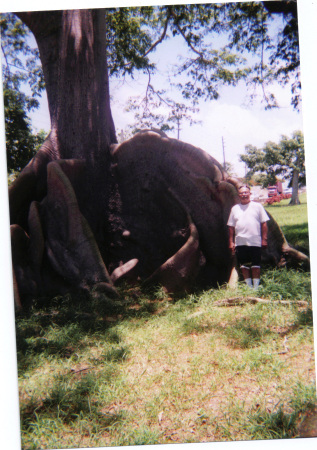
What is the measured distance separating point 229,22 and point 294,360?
137 inches

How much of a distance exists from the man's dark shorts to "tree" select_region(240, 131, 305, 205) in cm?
64

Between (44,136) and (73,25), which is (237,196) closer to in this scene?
(44,136)

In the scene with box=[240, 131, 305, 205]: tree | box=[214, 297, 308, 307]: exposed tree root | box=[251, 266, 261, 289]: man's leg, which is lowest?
box=[214, 297, 308, 307]: exposed tree root

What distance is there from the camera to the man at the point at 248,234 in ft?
11.3

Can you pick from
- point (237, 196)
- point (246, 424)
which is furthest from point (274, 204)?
A: point (246, 424)

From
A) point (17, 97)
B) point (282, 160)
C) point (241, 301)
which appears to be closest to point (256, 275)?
point (241, 301)

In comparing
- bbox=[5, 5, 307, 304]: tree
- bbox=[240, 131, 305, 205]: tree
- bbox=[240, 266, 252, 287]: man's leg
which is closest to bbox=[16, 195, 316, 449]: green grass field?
bbox=[240, 266, 252, 287]: man's leg

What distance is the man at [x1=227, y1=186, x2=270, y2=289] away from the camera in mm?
3447

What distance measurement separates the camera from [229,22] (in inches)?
137

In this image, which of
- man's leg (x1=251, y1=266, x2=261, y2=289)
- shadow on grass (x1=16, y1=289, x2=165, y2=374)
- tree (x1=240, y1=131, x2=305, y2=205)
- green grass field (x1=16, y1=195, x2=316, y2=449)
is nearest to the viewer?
green grass field (x1=16, y1=195, x2=316, y2=449)

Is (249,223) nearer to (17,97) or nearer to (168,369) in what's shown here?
(168,369)

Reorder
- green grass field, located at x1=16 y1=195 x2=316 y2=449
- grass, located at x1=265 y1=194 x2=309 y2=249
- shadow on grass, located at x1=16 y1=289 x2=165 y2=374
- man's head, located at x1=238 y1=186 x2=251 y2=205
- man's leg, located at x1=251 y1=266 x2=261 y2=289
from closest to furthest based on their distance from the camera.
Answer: green grass field, located at x1=16 y1=195 x2=316 y2=449
shadow on grass, located at x1=16 y1=289 x2=165 y2=374
grass, located at x1=265 y1=194 x2=309 y2=249
man's leg, located at x1=251 y1=266 x2=261 y2=289
man's head, located at x1=238 y1=186 x2=251 y2=205

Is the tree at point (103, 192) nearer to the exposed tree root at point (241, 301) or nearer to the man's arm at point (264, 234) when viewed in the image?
the man's arm at point (264, 234)

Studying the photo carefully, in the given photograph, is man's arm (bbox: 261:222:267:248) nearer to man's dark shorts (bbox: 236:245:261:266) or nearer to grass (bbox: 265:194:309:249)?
man's dark shorts (bbox: 236:245:261:266)
